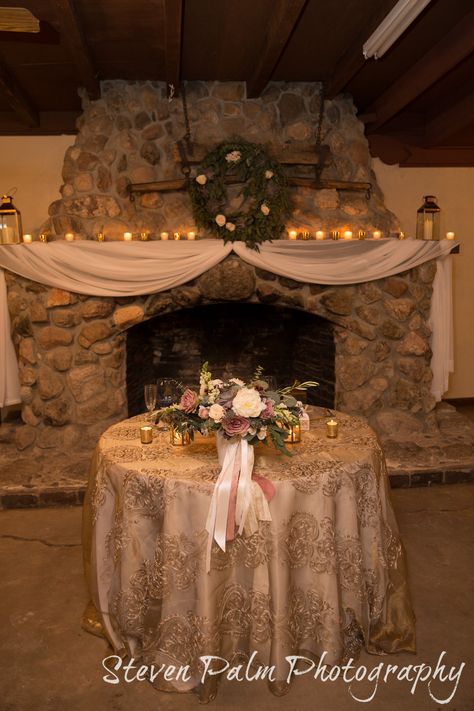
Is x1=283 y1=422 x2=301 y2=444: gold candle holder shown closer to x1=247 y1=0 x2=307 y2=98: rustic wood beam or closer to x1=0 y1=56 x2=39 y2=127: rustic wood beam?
x1=247 y1=0 x2=307 y2=98: rustic wood beam

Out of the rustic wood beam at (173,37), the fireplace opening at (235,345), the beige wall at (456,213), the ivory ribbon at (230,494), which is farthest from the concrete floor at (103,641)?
the rustic wood beam at (173,37)

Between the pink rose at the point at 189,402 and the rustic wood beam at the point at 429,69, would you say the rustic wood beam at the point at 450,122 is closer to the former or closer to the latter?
the rustic wood beam at the point at 429,69

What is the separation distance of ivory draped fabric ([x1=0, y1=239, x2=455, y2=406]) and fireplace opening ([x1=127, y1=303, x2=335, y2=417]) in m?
0.53

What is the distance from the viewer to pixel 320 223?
176 inches

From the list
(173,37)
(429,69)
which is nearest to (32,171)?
(173,37)

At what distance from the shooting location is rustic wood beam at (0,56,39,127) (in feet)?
12.8

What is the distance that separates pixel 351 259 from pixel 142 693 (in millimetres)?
3139

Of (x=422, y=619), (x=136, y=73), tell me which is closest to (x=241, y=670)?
(x=422, y=619)

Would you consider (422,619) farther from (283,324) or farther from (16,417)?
(16,417)

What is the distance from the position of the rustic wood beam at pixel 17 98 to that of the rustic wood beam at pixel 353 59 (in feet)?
7.21

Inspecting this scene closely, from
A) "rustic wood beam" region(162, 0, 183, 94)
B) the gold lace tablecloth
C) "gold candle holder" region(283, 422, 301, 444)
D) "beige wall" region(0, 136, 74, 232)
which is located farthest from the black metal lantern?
"gold candle holder" region(283, 422, 301, 444)

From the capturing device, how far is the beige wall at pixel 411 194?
509cm

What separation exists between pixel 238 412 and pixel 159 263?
2.31 meters

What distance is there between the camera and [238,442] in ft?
6.70
